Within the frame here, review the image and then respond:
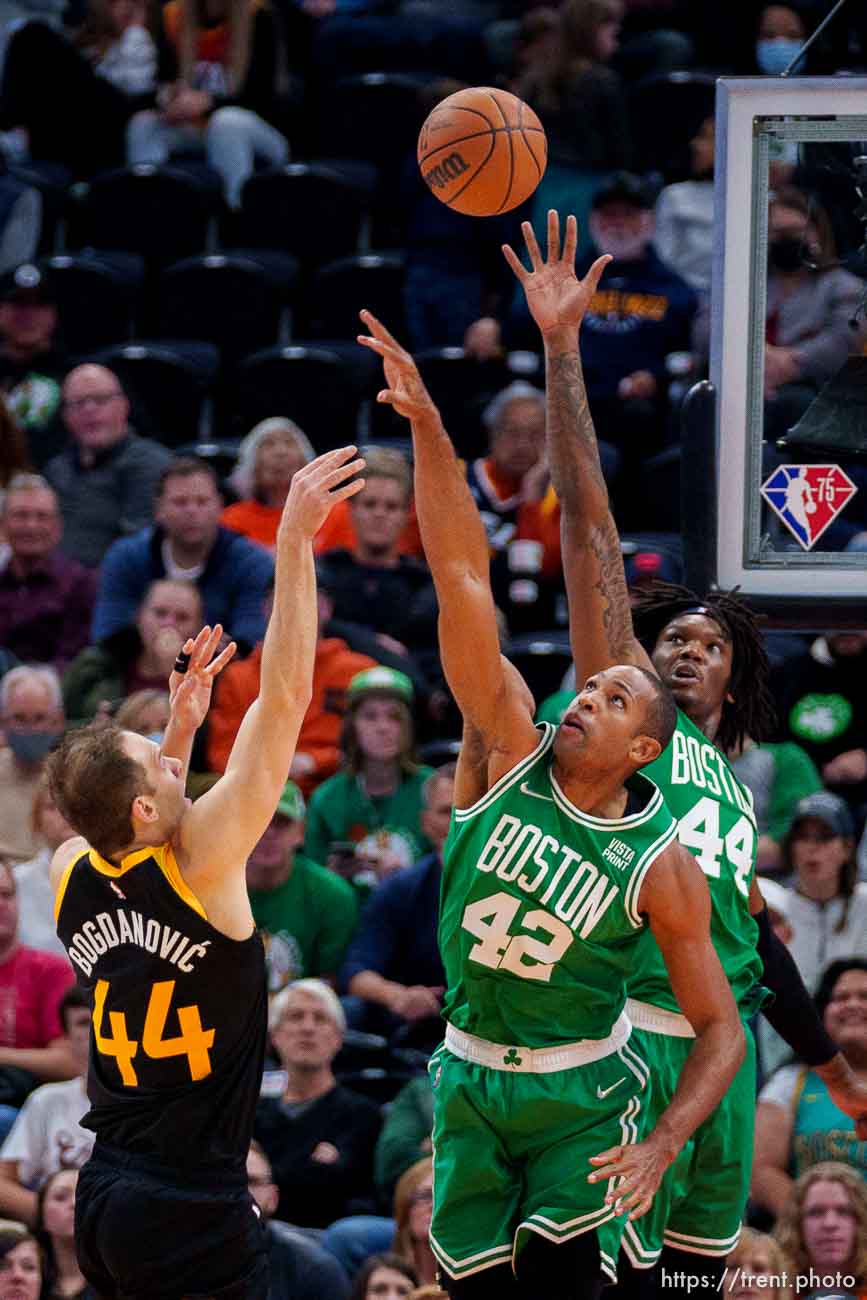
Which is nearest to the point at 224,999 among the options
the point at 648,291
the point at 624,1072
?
the point at 624,1072

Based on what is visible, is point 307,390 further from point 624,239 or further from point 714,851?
point 714,851

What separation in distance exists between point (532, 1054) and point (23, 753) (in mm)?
4666

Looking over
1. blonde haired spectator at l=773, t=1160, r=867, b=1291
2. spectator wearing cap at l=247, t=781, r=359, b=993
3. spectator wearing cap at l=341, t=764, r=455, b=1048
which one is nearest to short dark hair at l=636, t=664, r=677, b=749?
blonde haired spectator at l=773, t=1160, r=867, b=1291

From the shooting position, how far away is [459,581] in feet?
16.7

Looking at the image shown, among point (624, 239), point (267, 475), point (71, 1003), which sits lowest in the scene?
point (71, 1003)

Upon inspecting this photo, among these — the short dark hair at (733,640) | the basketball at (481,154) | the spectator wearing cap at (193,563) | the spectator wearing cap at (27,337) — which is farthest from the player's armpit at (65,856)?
the spectator wearing cap at (27,337)

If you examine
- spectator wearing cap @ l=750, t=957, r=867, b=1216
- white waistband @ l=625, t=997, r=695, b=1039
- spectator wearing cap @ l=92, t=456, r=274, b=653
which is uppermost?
spectator wearing cap @ l=92, t=456, r=274, b=653

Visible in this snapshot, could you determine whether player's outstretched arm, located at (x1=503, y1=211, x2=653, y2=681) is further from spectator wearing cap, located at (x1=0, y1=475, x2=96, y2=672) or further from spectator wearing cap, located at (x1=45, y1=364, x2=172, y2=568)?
spectator wearing cap, located at (x1=45, y1=364, x2=172, y2=568)

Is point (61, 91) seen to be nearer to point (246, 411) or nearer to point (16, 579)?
point (246, 411)

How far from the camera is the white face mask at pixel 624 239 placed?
11.5 meters

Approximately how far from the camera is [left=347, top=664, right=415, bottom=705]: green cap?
9078 millimetres

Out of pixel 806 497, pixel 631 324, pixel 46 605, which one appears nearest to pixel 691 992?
pixel 806 497

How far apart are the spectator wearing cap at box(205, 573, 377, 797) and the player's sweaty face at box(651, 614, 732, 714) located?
3.64 m

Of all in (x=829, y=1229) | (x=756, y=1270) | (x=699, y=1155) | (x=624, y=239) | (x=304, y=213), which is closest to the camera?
(x=699, y=1155)
